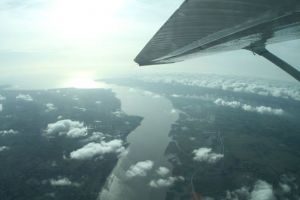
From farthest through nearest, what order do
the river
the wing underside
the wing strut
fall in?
the river → the wing strut → the wing underside

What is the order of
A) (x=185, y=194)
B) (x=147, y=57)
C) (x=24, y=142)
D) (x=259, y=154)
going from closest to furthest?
(x=147, y=57) < (x=185, y=194) < (x=259, y=154) < (x=24, y=142)

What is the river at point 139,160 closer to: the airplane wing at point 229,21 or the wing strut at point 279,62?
the wing strut at point 279,62

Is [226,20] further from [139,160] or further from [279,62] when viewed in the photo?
[139,160]

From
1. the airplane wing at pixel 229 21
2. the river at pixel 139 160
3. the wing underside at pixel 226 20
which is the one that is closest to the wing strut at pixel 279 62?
the airplane wing at pixel 229 21

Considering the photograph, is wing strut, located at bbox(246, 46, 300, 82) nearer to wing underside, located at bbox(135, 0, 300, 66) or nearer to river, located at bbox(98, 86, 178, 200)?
wing underside, located at bbox(135, 0, 300, 66)

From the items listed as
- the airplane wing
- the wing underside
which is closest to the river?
the airplane wing

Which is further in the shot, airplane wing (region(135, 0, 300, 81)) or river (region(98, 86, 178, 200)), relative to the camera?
river (region(98, 86, 178, 200))

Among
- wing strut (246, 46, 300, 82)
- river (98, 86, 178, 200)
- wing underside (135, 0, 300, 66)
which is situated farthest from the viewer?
river (98, 86, 178, 200)

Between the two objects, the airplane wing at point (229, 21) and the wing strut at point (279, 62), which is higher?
the airplane wing at point (229, 21)

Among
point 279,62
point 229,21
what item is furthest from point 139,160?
point 229,21

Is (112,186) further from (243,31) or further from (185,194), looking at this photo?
(243,31)

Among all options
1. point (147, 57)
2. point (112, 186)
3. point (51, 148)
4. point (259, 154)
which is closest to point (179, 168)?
point (112, 186)
